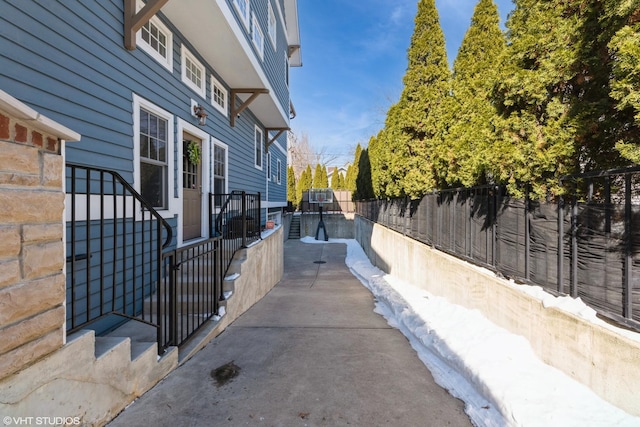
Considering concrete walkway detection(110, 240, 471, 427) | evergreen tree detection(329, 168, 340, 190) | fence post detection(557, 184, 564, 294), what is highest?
evergreen tree detection(329, 168, 340, 190)

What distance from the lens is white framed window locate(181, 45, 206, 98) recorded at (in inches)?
203

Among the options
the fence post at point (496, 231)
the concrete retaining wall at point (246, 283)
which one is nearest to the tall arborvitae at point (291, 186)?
the concrete retaining wall at point (246, 283)

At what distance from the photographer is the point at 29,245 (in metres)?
1.70

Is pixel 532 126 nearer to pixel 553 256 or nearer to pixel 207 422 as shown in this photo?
pixel 553 256

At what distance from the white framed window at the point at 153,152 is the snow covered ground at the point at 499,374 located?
3.83 metres

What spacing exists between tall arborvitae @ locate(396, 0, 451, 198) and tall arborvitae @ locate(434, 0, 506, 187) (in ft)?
2.38

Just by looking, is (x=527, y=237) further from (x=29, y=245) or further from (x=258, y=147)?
(x=258, y=147)

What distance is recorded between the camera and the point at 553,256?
3016mm

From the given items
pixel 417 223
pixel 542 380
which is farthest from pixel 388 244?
pixel 542 380

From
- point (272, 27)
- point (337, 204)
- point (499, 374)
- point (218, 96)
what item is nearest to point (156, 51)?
point (218, 96)

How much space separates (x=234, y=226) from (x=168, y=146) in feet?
5.01

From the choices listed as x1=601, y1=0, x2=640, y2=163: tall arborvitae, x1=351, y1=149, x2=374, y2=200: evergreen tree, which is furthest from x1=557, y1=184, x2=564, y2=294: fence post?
x1=351, y1=149, x2=374, y2=200: evergreen tree

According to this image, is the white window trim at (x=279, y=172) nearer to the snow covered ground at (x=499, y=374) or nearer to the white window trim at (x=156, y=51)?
the white window trim at (x=156, y=51)

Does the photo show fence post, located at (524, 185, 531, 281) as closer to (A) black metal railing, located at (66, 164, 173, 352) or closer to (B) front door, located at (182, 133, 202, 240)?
(A) black metal railing, located at (66, 164, 173, 352)
